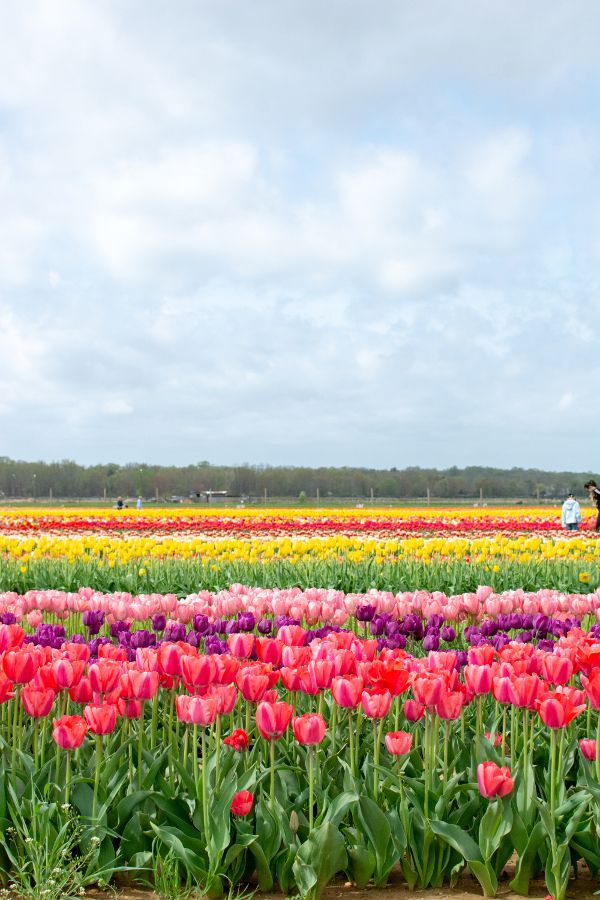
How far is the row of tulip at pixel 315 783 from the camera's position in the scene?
2.76 metres

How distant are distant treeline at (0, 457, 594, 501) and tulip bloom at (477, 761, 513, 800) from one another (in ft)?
226

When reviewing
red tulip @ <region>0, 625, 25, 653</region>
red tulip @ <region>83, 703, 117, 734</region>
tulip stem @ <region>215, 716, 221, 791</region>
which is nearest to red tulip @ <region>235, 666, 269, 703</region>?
tulip stem @ <region>215, 716, 221, 791</region>

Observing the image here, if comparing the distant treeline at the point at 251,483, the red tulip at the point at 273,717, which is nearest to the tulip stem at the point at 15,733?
the red tulip at the point at 273,717

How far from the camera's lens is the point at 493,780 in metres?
2.63

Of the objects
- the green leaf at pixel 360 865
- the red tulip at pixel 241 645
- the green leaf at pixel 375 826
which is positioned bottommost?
the green leaf at pixel 360 865

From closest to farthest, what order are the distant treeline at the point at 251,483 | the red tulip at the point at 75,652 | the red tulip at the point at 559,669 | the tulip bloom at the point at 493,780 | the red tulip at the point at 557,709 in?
the tulip bloom at the point at 493,780 → the red tulip at the point at 557,709 → the red tulip at the point at 559,669 → the red tulip at the point at 75,652 → the distant treeline at the point at 251,483

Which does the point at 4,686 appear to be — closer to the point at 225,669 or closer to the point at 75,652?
the point at 75,652

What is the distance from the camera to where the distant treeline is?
7494cm

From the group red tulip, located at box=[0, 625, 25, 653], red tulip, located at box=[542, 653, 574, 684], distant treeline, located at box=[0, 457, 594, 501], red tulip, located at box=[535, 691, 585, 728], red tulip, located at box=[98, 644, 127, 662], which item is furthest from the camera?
distant treeline, located at box=[0, 457, 594, 501]

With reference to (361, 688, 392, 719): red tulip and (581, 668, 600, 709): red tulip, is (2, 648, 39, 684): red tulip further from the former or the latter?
(581, 668, 600, 709): red tulip

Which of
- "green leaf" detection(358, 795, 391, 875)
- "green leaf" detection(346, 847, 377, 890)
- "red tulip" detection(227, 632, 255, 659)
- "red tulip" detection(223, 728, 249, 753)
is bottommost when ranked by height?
"green leaf" detection(346, 847, 377, 890)

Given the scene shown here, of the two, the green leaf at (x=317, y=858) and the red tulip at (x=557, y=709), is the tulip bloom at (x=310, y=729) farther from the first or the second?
the red tulip at (x=557, y=709)

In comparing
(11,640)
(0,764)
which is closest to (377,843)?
(0,764)

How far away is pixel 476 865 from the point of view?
2.76 m
